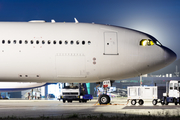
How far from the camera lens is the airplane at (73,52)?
64.9 feet

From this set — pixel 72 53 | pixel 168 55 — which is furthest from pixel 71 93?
pixel 168 55

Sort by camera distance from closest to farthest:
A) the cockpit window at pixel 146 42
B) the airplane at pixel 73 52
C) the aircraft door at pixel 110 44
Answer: the airplane at pixel 73 52
the aircraft door at pixel 110 44
the cockpit window at pixel 146 42

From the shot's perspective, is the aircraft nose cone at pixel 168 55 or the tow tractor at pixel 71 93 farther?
the tow tractor at pixel 71 93

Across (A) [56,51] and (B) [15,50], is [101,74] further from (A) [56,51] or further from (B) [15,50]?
(B) [15,50]

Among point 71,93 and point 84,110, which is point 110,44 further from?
point 71,93

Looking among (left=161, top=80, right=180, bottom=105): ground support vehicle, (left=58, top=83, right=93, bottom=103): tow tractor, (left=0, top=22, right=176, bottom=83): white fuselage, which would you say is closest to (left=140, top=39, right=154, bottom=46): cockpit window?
(left=0, top=22, right=176, bottom=83): white fuselage

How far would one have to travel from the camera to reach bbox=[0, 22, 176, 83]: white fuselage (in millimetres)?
19781

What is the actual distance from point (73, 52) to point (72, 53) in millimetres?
95

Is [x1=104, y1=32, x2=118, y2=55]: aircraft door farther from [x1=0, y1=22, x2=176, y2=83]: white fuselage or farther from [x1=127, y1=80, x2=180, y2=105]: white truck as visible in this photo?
[x1=127, y1=80, x2=180, y2=105]: white truck

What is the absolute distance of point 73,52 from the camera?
19875 mm

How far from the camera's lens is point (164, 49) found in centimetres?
2078

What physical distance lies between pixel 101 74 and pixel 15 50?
599 centimetres

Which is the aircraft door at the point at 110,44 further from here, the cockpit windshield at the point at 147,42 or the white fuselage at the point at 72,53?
the cockpit windshield at the point at 147,42

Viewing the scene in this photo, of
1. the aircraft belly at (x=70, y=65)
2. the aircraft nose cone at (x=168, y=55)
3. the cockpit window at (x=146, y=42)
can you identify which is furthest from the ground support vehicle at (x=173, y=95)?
the aircraft belly at (x=70, y=65)
